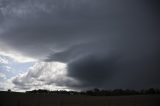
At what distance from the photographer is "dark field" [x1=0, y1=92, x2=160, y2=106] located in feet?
157

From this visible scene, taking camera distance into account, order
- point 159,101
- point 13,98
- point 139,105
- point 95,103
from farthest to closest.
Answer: point 159,101 → point 139,105 → point 95,103 → point 13,98

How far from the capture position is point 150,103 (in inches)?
2849

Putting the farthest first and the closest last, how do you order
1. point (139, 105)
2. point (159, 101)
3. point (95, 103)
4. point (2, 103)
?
point (159, 101) < point (139, 105) < point (95, 103) < point (2, 103)

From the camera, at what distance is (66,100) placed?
58719mm

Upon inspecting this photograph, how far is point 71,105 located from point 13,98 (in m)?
13.9

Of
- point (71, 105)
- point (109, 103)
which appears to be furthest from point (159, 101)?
point (71, 105)

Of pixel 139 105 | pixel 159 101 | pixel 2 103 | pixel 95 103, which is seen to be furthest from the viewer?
pixel 159 101

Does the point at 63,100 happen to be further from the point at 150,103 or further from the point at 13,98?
the point at 150,103

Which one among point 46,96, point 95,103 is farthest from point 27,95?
point 95,103

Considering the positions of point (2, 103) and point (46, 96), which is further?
point (46, 96)

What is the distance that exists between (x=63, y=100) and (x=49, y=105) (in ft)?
15.9

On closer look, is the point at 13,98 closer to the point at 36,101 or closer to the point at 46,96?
the point at 36,101

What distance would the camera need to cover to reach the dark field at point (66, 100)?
47812 millimetres

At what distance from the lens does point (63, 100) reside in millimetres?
58031
